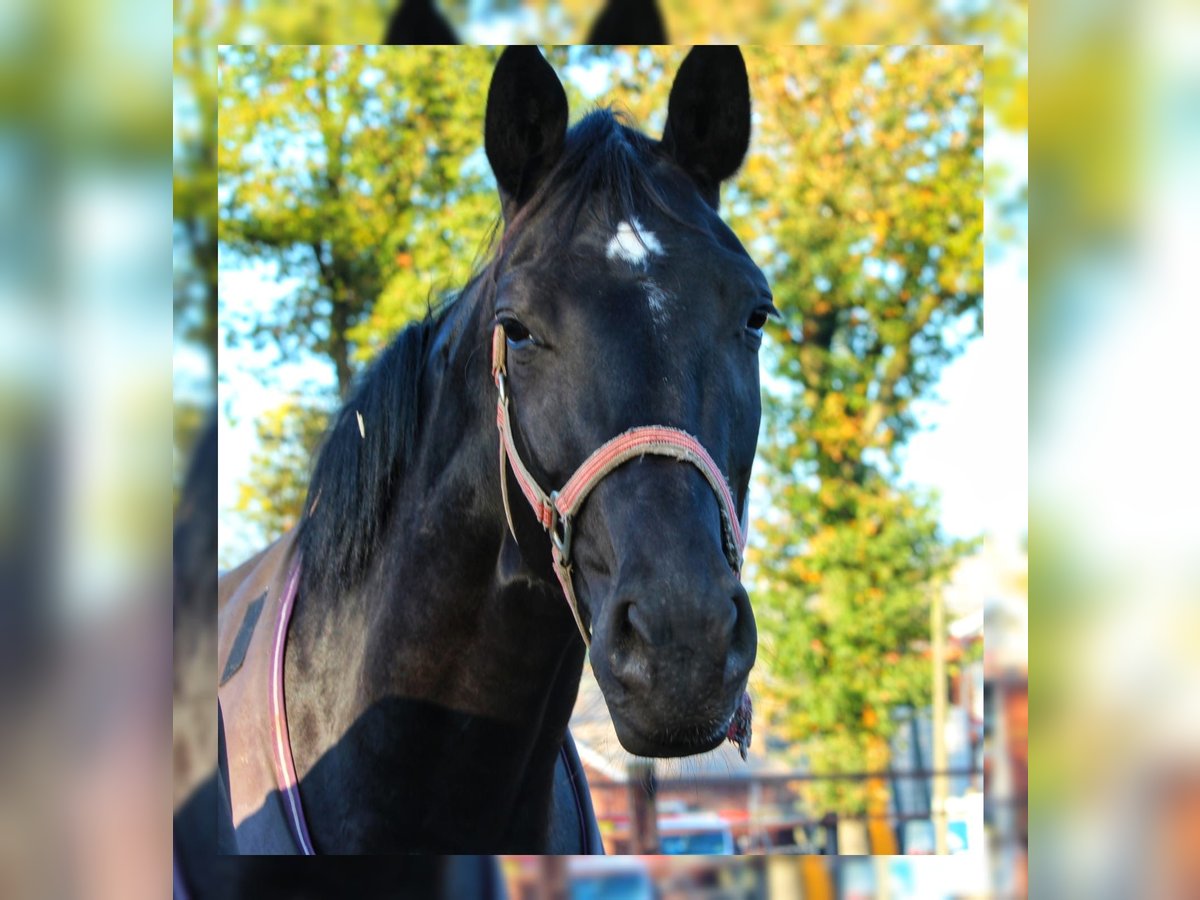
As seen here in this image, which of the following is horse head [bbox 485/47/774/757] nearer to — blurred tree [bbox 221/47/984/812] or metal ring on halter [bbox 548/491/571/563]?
metal ring on halter [bbox 548/491/571/563]

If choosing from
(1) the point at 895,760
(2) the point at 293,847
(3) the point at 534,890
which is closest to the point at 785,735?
(1) the point at 895,760

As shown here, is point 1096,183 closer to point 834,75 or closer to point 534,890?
point 834,75

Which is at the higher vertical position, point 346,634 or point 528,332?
point 528,332

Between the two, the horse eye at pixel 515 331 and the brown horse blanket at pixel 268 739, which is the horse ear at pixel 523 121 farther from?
the brown horse blanket at pixel 268 739

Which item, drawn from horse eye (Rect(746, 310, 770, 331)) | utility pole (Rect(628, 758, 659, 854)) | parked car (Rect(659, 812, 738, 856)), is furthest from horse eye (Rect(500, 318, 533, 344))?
parked car (Rect(659, 812, 738, 856))

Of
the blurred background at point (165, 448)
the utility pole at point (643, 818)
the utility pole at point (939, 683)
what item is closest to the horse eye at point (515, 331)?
the blurred background at point (165, 448)

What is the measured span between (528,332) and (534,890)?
129 cm

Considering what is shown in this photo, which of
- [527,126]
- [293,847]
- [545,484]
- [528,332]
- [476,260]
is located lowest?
[293,847]

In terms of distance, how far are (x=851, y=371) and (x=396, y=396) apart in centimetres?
229

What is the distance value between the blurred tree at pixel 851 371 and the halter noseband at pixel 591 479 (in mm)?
1949

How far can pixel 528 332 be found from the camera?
173cm

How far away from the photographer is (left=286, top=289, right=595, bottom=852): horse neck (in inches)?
74.5

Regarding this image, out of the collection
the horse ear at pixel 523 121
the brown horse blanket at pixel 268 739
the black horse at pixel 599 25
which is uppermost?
the black horse at pixel 599 25

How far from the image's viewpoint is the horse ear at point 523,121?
1880 mm
